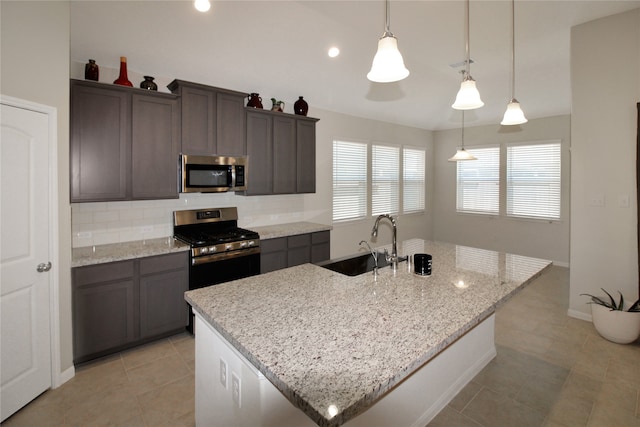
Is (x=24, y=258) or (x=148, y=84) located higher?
(x=148, y=84)

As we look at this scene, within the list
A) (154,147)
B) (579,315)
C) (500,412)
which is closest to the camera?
(500,412)

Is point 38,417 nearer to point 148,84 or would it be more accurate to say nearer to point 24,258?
point 24,258

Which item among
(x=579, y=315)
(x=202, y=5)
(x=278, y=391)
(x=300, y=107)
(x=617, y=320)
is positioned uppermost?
(x=202, y=5)

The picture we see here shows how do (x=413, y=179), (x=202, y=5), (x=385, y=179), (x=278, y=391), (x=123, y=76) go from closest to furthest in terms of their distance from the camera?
(x=278, y=391), (x=202, y=5), (x=123, y=76), (x=385, y=179), (x=413, y=179)

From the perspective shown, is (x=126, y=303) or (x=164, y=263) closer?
(x=126, y=303)

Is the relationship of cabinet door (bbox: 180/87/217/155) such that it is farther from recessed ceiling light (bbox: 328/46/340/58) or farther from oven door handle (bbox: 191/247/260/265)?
recessed ceiling light (bbox: 328/46/340/58)

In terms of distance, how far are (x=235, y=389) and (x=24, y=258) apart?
1903 millimetres

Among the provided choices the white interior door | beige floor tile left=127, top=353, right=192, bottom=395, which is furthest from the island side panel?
the white interior door

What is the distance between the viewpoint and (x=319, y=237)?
4.39 metres

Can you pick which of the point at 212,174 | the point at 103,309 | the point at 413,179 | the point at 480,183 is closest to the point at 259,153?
the point at 212,174

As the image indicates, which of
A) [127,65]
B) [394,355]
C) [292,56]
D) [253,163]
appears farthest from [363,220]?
[394,355]

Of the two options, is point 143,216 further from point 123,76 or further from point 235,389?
point 235,389

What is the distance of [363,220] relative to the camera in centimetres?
588

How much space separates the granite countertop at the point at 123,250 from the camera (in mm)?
2676
